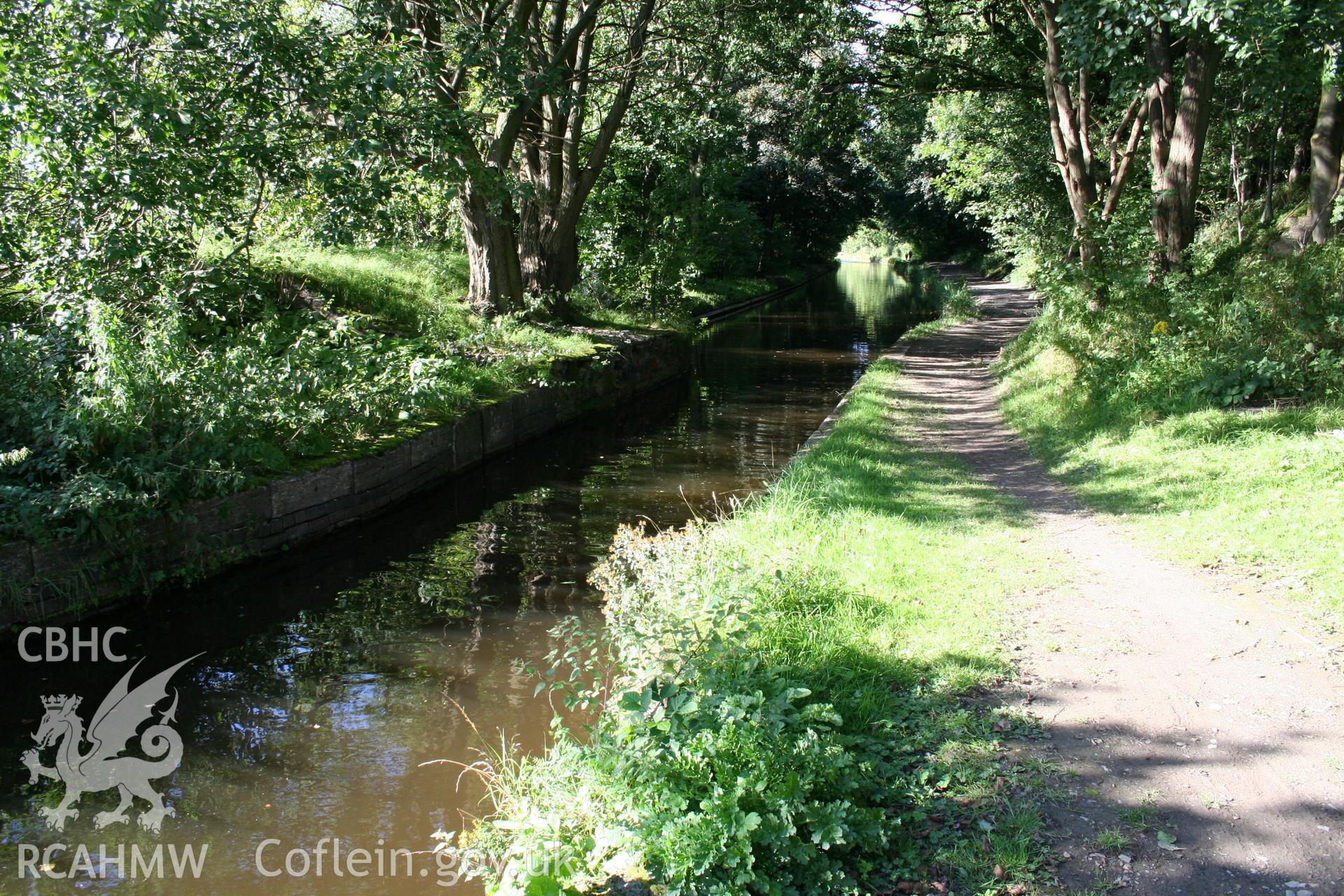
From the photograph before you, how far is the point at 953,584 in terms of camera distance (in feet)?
19.1

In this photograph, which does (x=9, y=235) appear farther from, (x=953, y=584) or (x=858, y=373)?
(x=858, y=373)

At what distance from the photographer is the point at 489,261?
52.2ft

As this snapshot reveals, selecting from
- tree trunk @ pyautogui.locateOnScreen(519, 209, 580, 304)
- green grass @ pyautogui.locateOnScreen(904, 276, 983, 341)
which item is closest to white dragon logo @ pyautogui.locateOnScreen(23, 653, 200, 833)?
tree trunk @ pyautogui.locateOnScreen(519, 209, 580, 304)

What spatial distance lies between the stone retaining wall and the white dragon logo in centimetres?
104

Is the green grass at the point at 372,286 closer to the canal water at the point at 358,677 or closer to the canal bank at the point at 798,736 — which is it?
the canal water at the point at 358,677

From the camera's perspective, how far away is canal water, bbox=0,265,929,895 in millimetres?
4523

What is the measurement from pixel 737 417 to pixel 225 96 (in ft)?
30.0

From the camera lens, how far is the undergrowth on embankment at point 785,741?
11.0 feet

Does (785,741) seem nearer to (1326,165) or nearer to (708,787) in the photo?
(708,787)

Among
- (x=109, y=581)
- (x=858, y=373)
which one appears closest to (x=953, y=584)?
(x=109, y=581)

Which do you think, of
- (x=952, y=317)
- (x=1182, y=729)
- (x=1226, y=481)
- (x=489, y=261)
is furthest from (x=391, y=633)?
(x=952, y=317)

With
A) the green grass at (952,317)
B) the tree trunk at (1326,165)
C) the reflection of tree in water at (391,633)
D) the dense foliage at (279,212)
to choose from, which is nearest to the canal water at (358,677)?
the reflection of tree in water at (391,633)

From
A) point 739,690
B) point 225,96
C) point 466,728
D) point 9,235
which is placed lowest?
point 466,728

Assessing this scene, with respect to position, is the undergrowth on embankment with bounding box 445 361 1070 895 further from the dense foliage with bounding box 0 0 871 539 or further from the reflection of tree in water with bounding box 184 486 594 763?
the dense foliage with bounding box 0 0 871 539
